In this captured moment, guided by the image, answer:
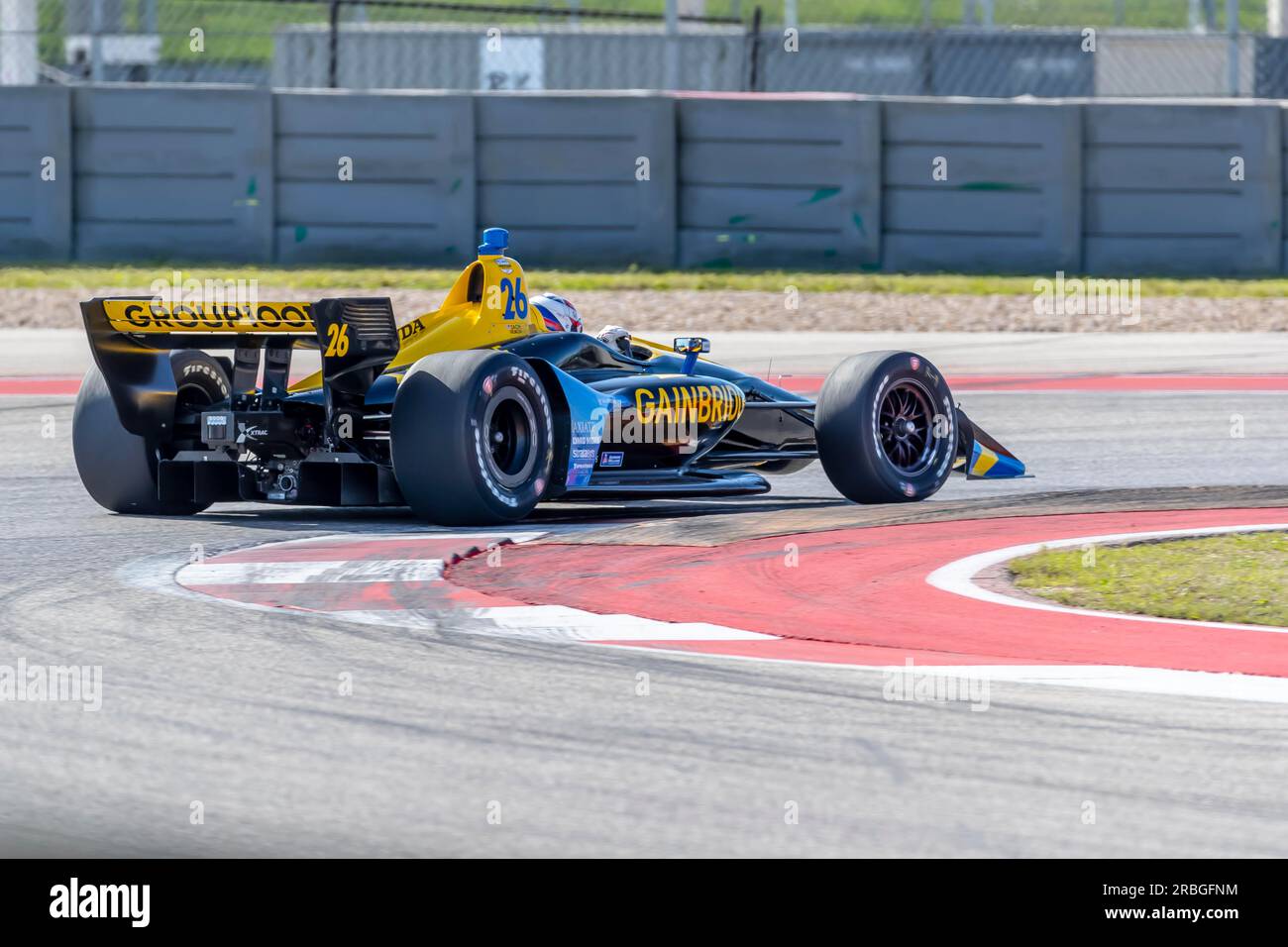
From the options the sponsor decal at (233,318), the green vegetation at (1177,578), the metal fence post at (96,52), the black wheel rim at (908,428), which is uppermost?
the metal fence post at (96,52)

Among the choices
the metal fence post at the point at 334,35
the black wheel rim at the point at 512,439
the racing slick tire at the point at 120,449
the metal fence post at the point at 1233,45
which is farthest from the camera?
the metal fence post at the point at 1233,45

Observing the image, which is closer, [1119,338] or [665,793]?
[665,793]

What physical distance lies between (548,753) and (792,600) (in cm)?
237

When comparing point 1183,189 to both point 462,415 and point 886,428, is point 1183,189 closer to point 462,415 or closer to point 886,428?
point 886,428

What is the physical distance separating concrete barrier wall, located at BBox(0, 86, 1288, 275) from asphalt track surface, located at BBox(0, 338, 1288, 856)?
13441 millimetres

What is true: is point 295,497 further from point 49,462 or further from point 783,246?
point 783,246

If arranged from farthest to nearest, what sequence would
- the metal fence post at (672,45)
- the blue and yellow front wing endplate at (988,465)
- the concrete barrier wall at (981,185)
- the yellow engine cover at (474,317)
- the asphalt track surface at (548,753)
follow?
the metal fence post at (672,45), the concrete barrier wall at (981,185), the blue and yellow front wing endplate at (988,465), the yellow engine cover at (474,317), the asphalt track surface at (548,753)

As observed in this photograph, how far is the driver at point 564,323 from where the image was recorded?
10336 millimetres

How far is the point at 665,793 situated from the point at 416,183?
16528 mm

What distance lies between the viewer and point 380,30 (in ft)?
104

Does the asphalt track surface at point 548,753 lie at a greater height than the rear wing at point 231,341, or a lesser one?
lesser

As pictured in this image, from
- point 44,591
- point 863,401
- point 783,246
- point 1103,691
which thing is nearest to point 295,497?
point 44,591

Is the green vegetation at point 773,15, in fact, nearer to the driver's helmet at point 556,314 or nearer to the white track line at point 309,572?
the driver's helmet at point 556,314

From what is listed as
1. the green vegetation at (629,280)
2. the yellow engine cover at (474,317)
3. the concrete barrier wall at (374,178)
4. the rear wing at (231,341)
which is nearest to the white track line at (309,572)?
the rear wing at (231,341)
